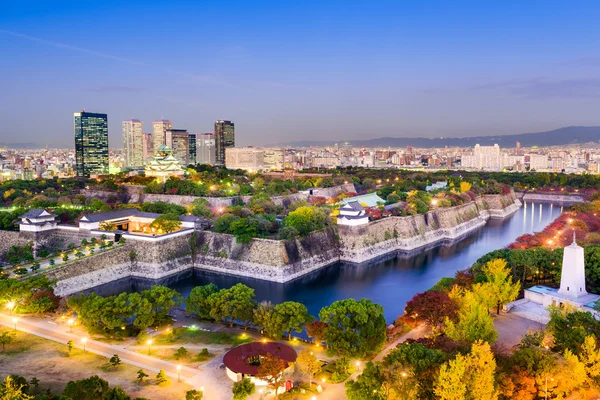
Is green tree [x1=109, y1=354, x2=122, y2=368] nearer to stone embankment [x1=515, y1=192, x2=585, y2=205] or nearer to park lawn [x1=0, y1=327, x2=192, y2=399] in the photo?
park lawn [x1=0, y1=327, x2=192, y2=399]

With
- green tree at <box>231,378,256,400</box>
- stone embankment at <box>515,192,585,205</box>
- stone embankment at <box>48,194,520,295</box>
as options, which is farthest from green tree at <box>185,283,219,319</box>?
stone embankment at <box>515,192,585,205</box>

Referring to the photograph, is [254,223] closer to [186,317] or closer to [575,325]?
[186,317]

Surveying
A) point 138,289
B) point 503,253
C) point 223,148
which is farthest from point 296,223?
point 223,148

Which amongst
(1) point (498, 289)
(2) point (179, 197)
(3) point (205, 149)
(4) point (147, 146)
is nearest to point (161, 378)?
(1) point (498, 289)

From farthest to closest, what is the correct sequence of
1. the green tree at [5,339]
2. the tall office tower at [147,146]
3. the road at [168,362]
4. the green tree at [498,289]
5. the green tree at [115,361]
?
the tall office tower at [147,146], the green tree at [498,289], the green tree at [5,339], the green tree at [115,361], the road at [168,362]

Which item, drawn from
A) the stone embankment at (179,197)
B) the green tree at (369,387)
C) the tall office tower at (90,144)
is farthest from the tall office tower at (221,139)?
the green tree at (369,387)

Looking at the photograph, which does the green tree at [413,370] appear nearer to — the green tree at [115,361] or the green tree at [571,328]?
the green tree at [571,328]
